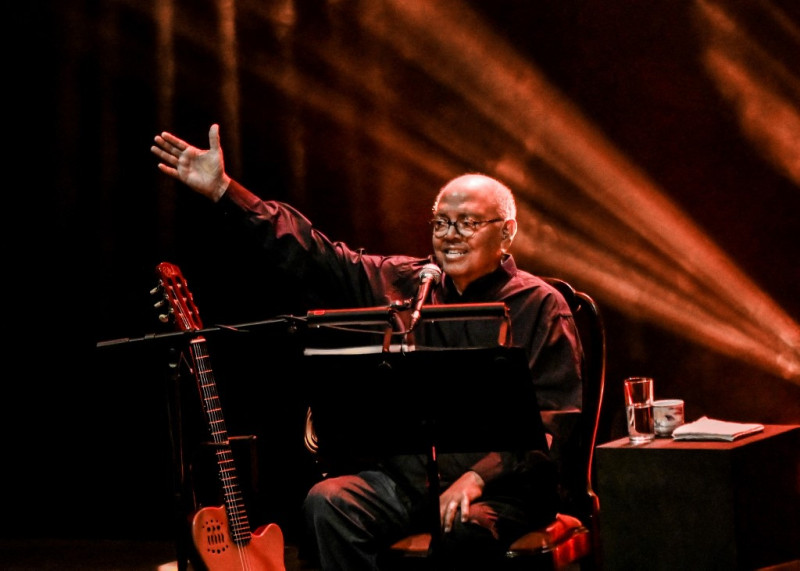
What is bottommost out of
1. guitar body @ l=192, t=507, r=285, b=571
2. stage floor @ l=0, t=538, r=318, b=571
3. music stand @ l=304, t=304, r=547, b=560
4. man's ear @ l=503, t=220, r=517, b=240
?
stage floor @ l=0, t=538, r=318, b=571

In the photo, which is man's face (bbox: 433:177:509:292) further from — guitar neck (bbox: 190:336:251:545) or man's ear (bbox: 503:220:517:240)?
guitar neck (bbox: 190:336:251:545)

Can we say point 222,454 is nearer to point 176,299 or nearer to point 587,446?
point 176,299

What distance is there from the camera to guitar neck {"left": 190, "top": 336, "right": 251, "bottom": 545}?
123 inches

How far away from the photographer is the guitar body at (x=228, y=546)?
3024mm

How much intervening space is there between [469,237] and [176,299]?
1.04 m

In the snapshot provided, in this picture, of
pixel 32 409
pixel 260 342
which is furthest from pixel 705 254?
pixel 32 409

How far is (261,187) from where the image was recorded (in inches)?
166

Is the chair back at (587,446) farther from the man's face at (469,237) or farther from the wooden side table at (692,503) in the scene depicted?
the man's face at (469,237)

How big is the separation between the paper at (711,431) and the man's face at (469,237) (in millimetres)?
794

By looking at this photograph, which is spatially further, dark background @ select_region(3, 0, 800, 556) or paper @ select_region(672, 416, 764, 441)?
dark background @ select_region(3, 0, 800, 556)

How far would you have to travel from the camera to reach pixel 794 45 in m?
3.27

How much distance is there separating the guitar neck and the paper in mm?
1449

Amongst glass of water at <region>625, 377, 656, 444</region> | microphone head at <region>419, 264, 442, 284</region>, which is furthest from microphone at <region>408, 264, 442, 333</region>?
glass of water at <region>625, 377, 656, 444</region>

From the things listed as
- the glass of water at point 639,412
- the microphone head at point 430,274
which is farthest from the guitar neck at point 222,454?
the glass of water at point 639,412
